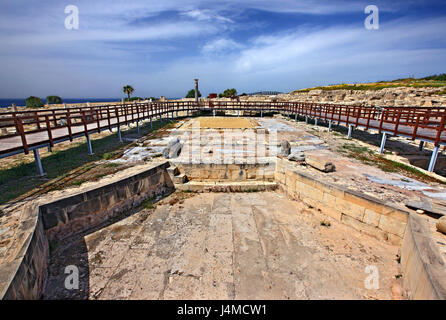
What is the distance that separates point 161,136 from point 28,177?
7.18 m

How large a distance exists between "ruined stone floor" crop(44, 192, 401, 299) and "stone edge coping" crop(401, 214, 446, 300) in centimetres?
43

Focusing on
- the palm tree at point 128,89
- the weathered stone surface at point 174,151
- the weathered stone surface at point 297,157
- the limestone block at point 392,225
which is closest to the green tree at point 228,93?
the palm tree at point 128,89

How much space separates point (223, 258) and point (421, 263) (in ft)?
11.7

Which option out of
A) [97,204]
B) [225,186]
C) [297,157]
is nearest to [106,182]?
[97,204]

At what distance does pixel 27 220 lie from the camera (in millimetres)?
4438

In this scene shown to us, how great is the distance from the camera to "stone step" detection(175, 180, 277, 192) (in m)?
8.13

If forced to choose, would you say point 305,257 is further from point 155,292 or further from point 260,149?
point 260,149

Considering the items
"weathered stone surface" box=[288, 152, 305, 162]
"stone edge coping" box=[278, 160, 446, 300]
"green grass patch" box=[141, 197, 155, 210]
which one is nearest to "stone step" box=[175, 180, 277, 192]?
"green grass patch" box=[141, 197, 155, 210]

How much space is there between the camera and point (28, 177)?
6879 mm

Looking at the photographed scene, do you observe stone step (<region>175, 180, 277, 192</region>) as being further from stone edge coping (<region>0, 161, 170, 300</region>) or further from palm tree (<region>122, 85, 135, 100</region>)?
palm tree (<region>122, 85, 135, 100</region>)

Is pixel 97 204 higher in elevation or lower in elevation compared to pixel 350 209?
higher

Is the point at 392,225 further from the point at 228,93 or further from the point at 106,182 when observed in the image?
the point at 228,93

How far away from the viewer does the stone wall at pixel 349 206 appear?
5.08 meters
